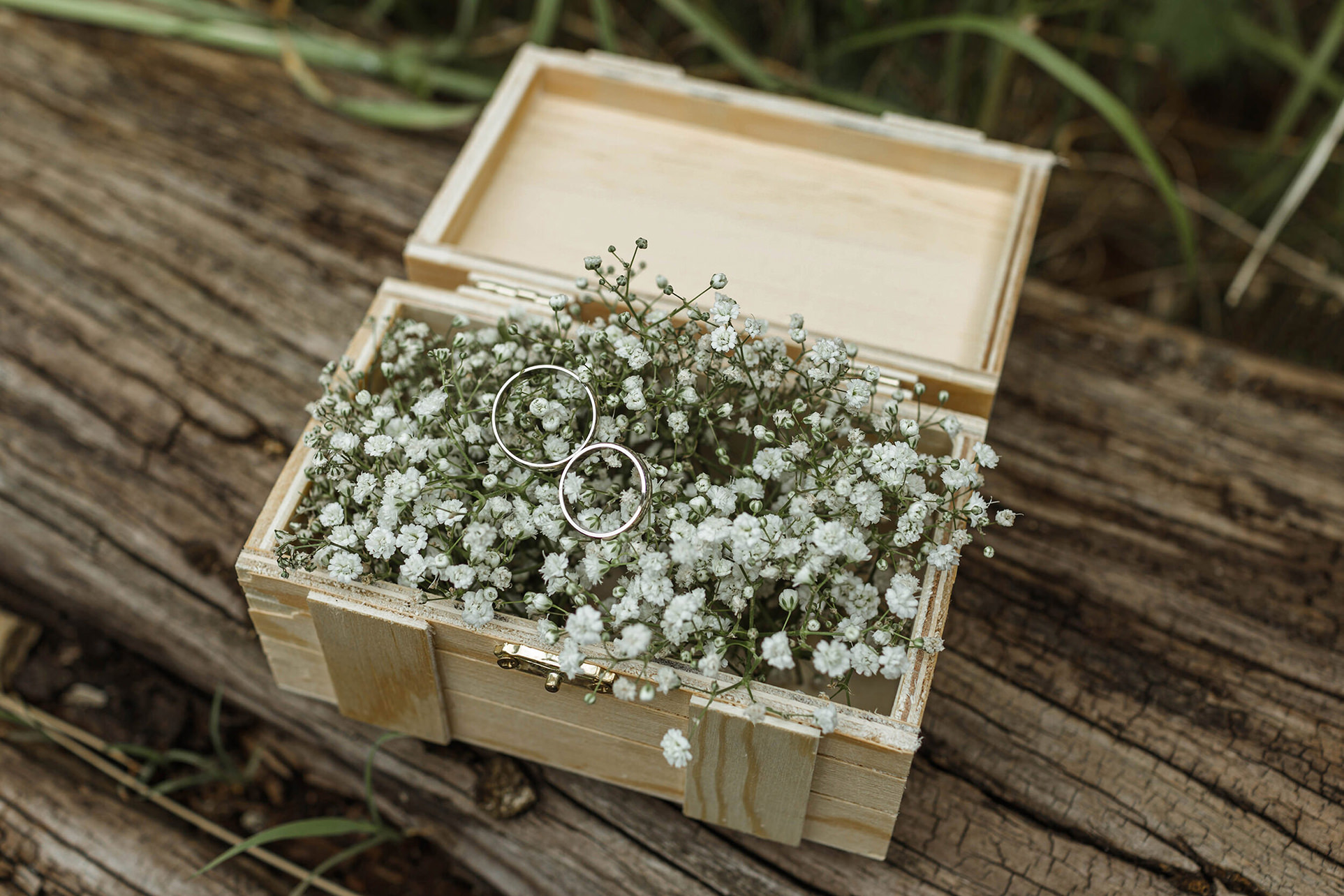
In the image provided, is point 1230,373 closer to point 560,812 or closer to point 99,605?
point 560,812

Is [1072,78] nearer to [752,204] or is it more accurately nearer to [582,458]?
[752,204]

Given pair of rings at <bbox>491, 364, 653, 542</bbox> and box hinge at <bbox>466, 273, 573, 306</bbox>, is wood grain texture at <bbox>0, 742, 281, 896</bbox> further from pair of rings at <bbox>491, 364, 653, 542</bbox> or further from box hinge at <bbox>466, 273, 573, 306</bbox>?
box hinge at <bbox>466, 273, 573, 306</bbox>

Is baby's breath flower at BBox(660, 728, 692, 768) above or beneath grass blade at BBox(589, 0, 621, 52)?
beneath

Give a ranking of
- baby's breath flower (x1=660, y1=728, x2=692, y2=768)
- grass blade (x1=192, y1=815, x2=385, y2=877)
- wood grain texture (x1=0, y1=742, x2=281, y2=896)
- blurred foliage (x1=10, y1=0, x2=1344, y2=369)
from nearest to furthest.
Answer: baby's breath flower (x1=660, y1=728, x2=692, y2=768)
grass blade (x1=192, y1=815, x2=385, y2=877)
wood grain texture (x1=0, y1=742, x2=281, y2=896)
blurred foliage (x1=10, y1=0, x2=1344, y2=369)

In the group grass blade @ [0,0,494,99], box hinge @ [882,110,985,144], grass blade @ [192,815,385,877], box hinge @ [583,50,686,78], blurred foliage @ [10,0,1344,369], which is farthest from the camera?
grass blade @ [0,0,494,99]

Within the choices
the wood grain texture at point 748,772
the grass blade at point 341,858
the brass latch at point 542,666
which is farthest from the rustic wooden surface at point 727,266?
the brass latch at point 542,666

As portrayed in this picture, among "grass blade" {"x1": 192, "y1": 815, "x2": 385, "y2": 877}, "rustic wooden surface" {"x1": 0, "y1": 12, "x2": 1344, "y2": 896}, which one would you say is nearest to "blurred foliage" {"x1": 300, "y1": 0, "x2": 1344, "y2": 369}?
"rustic wooden surface" {"x1": 0, "y1": 12, "x2": 1344, "y2": 896}

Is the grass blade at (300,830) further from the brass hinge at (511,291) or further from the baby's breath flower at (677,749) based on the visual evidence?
the brass hinge at (511,291)
